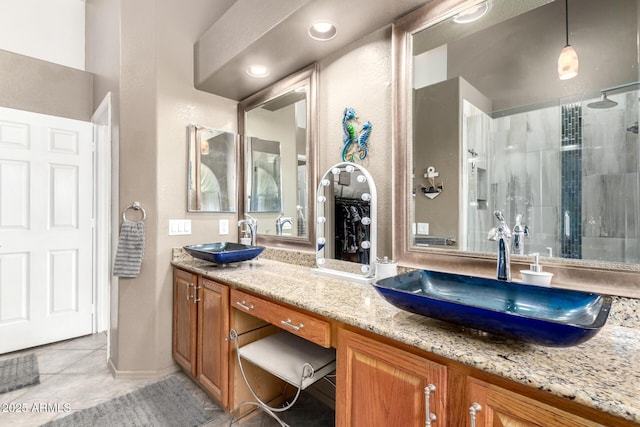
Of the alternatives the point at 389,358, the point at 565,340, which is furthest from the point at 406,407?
the point at 565,340

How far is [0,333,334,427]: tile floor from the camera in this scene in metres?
1.79

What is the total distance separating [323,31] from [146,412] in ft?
8.21

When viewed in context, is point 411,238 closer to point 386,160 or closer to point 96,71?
point 386,160

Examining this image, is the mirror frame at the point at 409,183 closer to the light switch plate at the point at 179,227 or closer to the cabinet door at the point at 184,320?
the cabinet door at the point at 184,320

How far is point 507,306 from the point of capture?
1.10 m

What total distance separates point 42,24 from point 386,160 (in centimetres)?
360

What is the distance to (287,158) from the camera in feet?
7.61

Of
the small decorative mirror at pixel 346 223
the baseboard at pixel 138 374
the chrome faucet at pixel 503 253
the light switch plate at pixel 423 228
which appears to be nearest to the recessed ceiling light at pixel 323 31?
the small decorative mirror at pixel 346 223

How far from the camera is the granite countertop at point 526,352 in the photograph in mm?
631

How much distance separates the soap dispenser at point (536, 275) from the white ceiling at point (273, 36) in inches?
52.8

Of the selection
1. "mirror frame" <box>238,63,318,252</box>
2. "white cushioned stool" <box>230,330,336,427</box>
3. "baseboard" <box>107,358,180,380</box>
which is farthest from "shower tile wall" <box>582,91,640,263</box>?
"baseboard" <box>107,358,180,380</box>

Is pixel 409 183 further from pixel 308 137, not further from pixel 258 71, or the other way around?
pixel 258 71

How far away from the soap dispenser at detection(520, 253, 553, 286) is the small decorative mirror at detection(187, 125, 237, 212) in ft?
7.26

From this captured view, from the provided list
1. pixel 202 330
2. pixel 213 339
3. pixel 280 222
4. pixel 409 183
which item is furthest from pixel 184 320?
pixel 409 183
